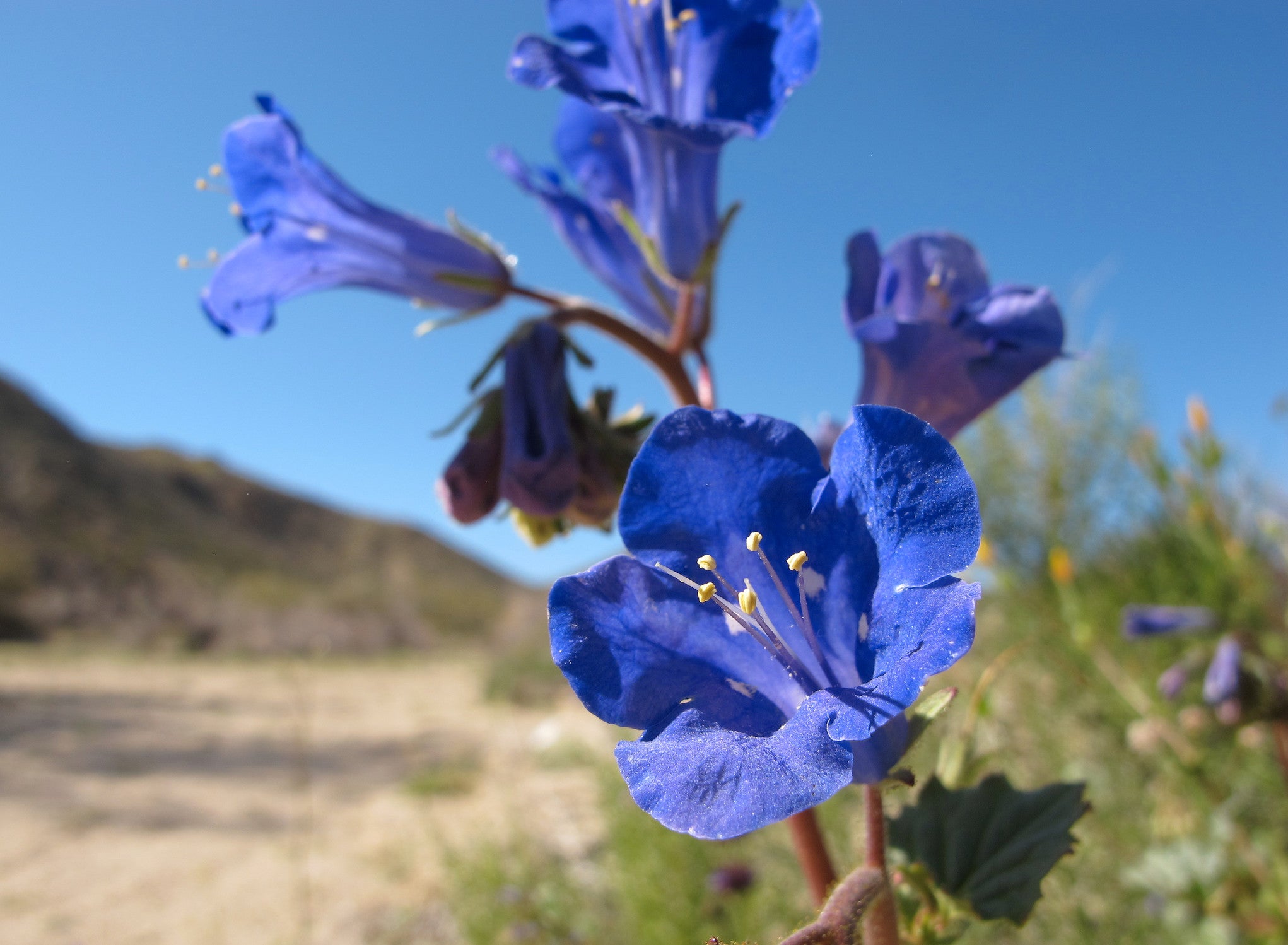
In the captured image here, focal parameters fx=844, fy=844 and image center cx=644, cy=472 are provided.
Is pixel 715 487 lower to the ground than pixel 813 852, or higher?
higher

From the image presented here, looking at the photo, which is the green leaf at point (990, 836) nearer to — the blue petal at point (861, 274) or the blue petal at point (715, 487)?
the blue petal at point (715, 487)

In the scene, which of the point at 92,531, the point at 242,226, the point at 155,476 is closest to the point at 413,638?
the point at 92,531

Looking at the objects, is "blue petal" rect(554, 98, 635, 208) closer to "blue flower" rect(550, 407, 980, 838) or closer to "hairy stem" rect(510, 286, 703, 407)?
"hairy stem" rect(510, 286, 703, 407)

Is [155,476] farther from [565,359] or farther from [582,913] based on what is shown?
[565,359]

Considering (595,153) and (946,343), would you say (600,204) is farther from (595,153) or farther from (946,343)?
(946,343)

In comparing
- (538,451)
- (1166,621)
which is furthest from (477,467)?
(1166,621)

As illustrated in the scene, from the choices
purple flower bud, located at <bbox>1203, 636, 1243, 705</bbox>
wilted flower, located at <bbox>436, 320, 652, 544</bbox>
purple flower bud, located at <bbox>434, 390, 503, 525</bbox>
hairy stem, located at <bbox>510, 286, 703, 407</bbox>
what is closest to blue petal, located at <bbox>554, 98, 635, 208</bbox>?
hairy stem, located at <bbox>510, 286, 703, 407</bbox>
